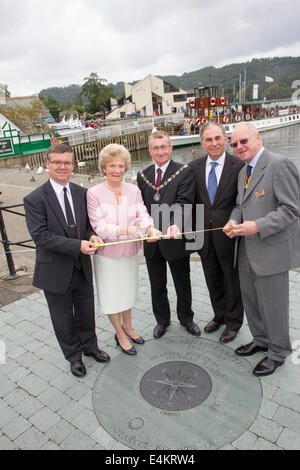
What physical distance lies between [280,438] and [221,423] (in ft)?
1.34

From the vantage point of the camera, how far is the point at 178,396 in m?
2.77

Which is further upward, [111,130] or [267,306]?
[111,130]

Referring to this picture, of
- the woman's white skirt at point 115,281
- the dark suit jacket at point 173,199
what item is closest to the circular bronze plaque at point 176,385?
the woman's white skirt at point 115,281

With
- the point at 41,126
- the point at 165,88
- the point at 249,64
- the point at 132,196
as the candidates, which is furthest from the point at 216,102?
the point at 249,64

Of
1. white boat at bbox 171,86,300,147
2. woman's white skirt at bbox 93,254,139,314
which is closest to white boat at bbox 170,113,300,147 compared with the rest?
white boat at bbox 171,86,300,147

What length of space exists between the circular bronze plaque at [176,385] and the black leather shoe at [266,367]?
1.43ft

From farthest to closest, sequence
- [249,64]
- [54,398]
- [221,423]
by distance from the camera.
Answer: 1. [249,64]
2. [54,398]
3. [221,423]

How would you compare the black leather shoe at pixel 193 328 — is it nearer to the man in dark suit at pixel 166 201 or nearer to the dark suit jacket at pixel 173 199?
the man in dark suit at pixel 166 201

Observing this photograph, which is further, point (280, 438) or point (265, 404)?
point (265, 404)

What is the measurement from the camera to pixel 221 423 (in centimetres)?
246

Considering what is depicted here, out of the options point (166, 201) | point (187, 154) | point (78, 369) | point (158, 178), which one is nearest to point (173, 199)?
point (166, 201)

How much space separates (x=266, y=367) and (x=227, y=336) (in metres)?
0.58

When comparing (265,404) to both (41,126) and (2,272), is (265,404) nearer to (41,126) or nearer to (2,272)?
(2,272)

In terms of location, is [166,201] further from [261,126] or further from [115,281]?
[261,126]
